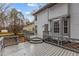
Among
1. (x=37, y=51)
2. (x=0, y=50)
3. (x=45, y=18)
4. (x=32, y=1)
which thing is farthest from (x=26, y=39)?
(x=45, y=18)

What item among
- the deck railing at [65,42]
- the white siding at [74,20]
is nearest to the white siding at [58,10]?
the white siding at [74,20]

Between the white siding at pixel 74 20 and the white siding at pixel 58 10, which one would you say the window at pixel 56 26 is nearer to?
the white siding at pixel 58 10

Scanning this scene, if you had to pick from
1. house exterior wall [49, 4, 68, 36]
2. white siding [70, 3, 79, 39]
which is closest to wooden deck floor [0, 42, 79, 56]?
white siding [70, 3, 79, 39]

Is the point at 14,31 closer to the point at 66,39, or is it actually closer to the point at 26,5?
the point at 26,5

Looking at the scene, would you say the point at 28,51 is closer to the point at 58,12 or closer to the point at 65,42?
the point at 65,42

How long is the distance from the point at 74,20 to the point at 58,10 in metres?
0.85

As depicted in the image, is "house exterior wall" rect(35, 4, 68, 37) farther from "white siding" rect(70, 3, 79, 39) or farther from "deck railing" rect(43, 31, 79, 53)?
"deck railing" rect(43, 31, 79, 53)

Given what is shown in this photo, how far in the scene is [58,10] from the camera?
198 inches

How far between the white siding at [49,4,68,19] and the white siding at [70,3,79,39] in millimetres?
235

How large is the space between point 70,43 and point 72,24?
768 mm

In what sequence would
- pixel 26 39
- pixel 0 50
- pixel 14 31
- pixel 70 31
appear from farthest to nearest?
pixel 70 31 → pixel 26 39 → pixel 14 31 → pixel 0 50

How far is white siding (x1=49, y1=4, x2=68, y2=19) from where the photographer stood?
4669 millimetres

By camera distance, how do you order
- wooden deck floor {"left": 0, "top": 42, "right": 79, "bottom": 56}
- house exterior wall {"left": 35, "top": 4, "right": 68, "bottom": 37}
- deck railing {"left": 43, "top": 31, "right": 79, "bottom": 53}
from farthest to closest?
house exterior wall {"left": 35, "top": 4, "right": 68, "bottom": 37} < deck railing {"left": 43, "top": 31, "right": 79, "bottom": 53} < wooden deck floor {"left": 0, "top": 42, "right": 79, "bottom": 56}

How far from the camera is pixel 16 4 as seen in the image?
141 inches
